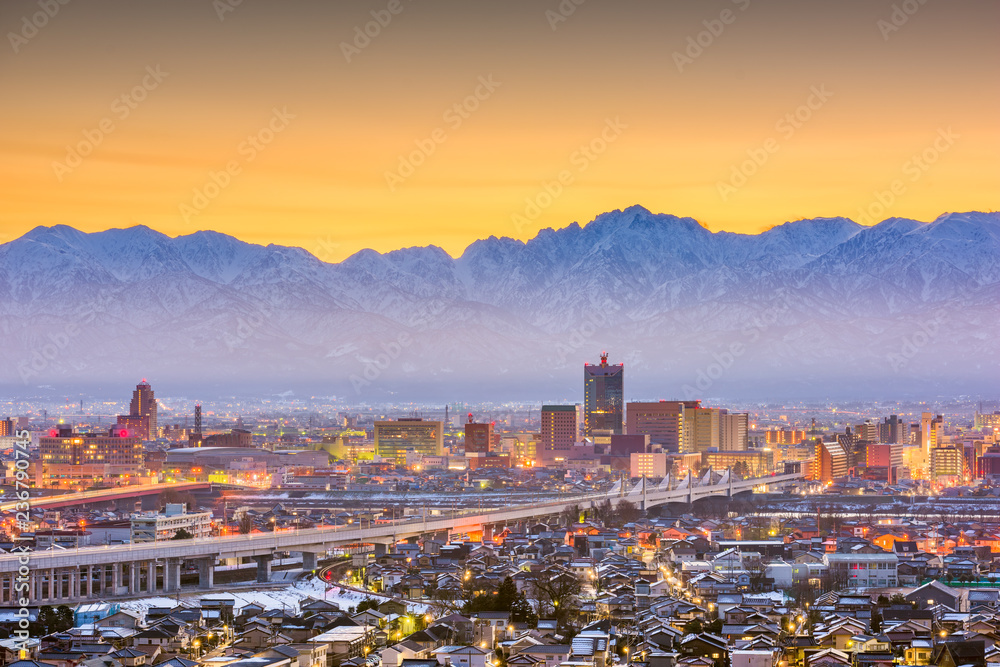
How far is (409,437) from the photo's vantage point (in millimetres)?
87938

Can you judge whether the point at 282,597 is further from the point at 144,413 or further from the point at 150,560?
the point at 144,413

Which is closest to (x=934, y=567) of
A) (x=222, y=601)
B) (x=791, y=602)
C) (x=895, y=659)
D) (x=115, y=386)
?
(x=791, y=602)

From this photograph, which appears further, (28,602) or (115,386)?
(115,386)

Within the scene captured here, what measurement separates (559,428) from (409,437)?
8.66 metres

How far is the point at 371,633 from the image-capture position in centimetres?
2173

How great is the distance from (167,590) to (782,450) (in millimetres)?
62800

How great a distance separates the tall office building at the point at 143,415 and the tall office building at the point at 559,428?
67.8ft

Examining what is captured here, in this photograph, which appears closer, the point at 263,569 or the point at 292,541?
the point at 263,569

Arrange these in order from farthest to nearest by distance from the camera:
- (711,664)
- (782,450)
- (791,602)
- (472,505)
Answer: (782,450) → (472,505) → (791,602) → (711,664)

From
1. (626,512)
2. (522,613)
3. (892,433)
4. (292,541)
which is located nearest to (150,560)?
(292,541)

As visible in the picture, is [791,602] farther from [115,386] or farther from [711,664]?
[115,386]

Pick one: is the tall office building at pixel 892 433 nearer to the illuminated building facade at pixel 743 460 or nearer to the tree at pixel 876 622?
the illuminated building facade at pixel 743 460

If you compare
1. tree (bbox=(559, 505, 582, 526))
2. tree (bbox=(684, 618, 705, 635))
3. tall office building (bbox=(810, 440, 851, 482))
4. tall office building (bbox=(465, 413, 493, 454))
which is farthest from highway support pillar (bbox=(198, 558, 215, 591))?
tall office building (bbox=(465, 413, 493, 454))

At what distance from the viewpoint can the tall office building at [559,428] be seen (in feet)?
290
